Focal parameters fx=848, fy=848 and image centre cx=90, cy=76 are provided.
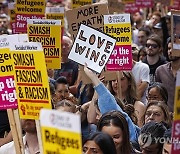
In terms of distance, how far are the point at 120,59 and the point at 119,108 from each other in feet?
8.31

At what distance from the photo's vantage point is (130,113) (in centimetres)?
980

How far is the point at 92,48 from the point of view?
31.8 ft

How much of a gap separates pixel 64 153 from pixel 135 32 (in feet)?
47.2

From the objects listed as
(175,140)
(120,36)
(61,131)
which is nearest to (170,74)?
(120,36)

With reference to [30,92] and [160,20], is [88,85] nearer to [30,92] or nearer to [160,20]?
[30,92]

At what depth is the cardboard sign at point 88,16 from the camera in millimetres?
11609

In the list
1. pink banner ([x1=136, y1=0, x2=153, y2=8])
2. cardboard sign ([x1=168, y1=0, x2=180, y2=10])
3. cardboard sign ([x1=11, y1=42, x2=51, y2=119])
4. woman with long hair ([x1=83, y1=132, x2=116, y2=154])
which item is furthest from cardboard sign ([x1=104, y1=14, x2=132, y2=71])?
pink banner ([x1=136, y1=0, x2=153, y2=8])

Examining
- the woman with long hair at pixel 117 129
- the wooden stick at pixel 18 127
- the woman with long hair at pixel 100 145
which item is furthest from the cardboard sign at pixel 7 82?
the woman with long hair at pixel 100 145

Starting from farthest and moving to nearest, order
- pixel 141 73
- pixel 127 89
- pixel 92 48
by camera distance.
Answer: pixel 141 73 → pixel 127 89 → pixel 92 48

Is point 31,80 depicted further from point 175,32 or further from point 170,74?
point 170,74

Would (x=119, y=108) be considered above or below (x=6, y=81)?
below

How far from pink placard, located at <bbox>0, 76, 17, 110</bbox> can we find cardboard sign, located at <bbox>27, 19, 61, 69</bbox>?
10.1 feet

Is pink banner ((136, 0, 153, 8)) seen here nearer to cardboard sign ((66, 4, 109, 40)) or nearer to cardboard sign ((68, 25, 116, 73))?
cardboard sign ((66, 4, 109, 40))

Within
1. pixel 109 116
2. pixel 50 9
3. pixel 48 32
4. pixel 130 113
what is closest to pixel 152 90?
pixel 130 113
